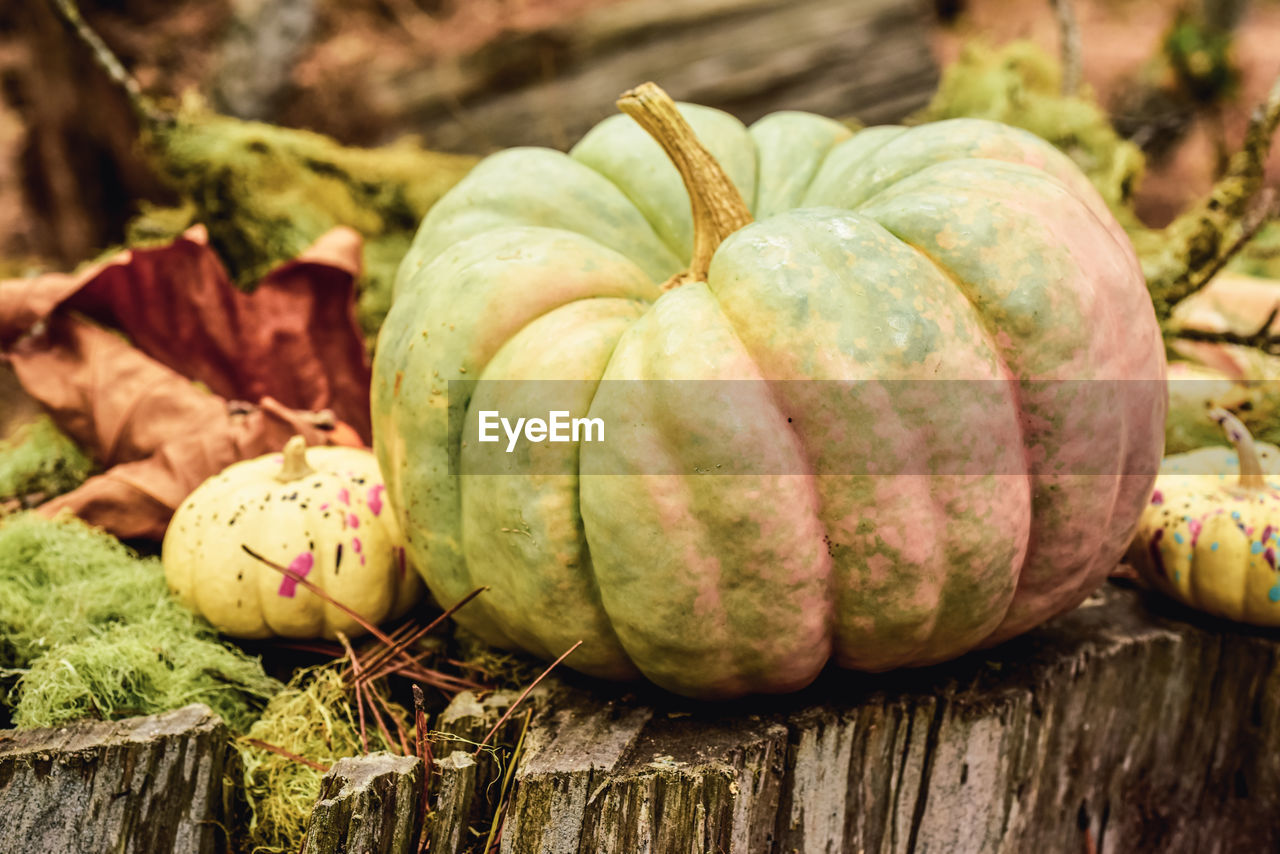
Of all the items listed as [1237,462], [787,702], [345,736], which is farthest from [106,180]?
[1237,462]

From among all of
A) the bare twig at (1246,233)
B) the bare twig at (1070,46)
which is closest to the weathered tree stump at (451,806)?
the bare twig at (1246,233)

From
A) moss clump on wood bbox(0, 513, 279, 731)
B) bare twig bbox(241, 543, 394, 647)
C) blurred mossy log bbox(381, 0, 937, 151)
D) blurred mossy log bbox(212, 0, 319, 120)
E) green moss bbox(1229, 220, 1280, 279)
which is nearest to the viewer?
moss clump on wood bbox(0, 513, 279, 731)

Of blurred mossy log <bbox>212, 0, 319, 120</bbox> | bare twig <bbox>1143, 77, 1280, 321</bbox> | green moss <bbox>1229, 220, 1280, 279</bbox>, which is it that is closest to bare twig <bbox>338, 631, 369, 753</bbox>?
bare twig <bbox>1143, 77, 1280, 321</bbox>

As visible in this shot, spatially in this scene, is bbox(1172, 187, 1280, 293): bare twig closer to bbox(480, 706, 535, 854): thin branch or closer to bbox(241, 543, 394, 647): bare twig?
bbox(480, 706, 535, 854): thin branch

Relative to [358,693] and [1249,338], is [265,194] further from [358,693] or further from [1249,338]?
[1249,338]

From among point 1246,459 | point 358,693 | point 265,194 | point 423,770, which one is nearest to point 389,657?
point 358,693

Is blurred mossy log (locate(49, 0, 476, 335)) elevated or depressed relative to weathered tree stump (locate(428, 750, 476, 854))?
elevated
